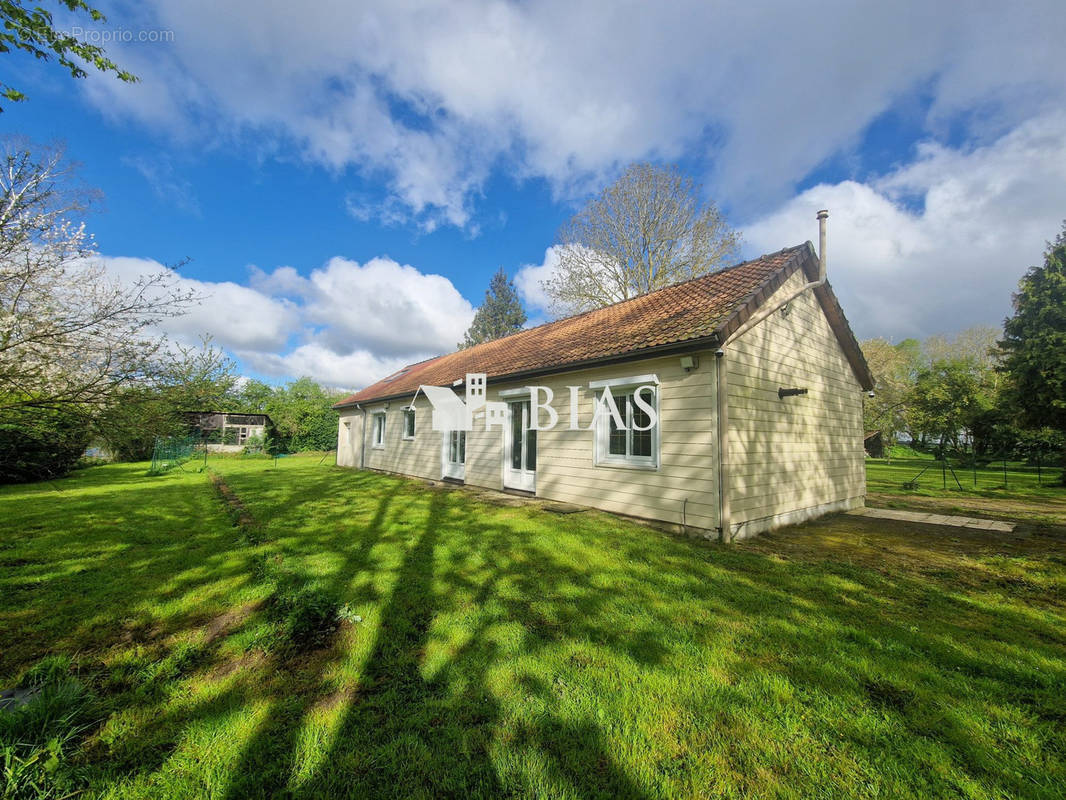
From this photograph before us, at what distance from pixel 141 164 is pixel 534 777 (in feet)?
39.5

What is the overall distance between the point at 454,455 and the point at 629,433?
6142 mm

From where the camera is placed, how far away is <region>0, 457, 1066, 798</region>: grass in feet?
5.72

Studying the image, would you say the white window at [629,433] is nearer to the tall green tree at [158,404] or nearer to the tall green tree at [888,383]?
the tall green tree at [158,404]

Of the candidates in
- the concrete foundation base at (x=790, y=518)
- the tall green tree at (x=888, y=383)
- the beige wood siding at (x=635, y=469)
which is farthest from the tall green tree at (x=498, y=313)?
the concrete foundation base at (x=790, y=518)

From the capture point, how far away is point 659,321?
7.24 meters

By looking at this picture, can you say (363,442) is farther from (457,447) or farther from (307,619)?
(307,619)

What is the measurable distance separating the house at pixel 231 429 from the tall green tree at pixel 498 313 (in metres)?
18.7

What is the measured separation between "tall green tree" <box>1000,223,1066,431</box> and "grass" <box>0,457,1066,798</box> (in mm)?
13072

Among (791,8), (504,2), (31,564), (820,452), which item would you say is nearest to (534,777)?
(31,564)

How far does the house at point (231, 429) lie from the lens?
28.7 meters

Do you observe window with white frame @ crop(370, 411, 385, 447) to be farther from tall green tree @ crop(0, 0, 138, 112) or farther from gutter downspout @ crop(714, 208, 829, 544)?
gutter downspout @ crop(714, 208, 829, 544)

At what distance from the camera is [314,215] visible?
13234 mm

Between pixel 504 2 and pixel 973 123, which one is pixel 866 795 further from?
pixel 973 123

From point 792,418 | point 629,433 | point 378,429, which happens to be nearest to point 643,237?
point 792,418
